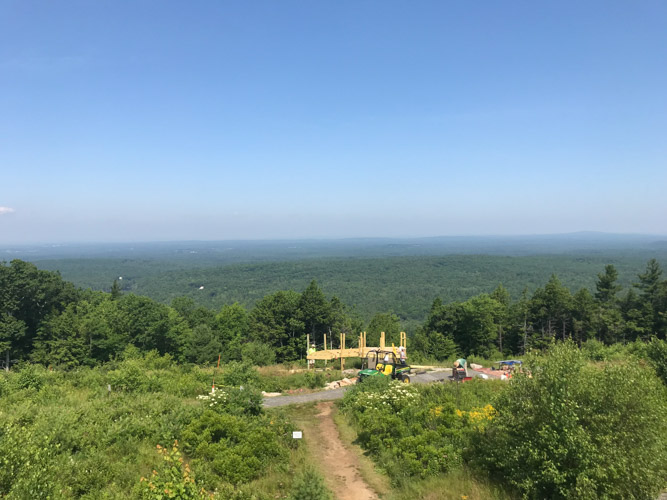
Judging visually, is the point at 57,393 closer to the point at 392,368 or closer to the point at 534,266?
the point at 392,368

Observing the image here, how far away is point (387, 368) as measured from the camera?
18938 mm

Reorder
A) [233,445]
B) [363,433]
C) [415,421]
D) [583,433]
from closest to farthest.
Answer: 1. [583,433]
2. [233,445]
3. [363,433]
4. [415,421]

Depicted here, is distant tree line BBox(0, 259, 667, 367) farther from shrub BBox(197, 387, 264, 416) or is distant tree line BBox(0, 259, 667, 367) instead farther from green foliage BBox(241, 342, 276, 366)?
shrub BBox(197, 387, 264, 416)

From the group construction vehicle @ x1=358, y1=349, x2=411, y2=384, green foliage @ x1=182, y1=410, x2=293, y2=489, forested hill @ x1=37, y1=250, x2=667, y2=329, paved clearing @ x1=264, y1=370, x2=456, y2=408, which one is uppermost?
green foliage @ x1=182, y1=410, x2=293, y2=489

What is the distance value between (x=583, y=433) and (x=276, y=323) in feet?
108

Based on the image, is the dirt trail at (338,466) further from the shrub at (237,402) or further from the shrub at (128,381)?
the shrub at (128,381)

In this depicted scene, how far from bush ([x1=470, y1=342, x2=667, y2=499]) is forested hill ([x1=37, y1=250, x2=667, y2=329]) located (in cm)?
7383

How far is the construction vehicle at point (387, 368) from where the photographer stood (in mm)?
17953

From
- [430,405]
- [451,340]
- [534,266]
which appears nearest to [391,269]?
[534,266]

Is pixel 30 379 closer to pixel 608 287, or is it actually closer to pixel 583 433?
pixel 583 433

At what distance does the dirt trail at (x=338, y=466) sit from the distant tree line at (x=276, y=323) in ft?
55.3

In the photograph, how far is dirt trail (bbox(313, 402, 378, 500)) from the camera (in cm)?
909

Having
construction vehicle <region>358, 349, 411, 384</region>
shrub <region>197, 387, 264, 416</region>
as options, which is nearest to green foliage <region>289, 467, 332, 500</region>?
shrub <region>197, 387, 264, 416</region>

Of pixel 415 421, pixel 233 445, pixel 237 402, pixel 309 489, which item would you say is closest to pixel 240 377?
pixel 237 402
